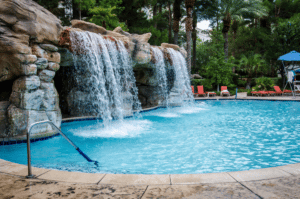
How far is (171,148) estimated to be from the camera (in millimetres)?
6750

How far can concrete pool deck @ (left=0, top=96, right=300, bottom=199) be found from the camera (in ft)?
9.80

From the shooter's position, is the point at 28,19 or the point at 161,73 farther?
the point at 161,73

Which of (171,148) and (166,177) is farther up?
(166,177)

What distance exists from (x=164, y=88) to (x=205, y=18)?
901 inches

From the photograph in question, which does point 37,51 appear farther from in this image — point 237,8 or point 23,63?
point 237,8

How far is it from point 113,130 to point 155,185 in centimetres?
600

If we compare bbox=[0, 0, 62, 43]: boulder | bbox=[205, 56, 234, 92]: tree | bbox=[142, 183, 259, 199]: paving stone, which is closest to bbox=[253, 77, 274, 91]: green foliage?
bbox=[205, 56, 234, 92]: tree

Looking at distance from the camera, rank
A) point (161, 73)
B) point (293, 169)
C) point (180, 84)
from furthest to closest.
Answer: point (180, 84), point (161, 73), point (293, 169)

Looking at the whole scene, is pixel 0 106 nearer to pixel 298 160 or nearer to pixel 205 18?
pixel 298 160

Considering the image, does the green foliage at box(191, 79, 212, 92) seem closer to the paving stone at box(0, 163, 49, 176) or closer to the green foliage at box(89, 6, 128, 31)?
the green foliage at box(89, 6, 128, 31)

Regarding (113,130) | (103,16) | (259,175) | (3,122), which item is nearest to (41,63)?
(3,122)

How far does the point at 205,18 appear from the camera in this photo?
1364 inches

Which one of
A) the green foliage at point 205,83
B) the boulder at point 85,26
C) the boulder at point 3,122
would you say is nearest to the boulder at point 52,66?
the boulder at point 3,122

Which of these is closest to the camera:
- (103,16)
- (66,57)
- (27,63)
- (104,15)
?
(27,63)
